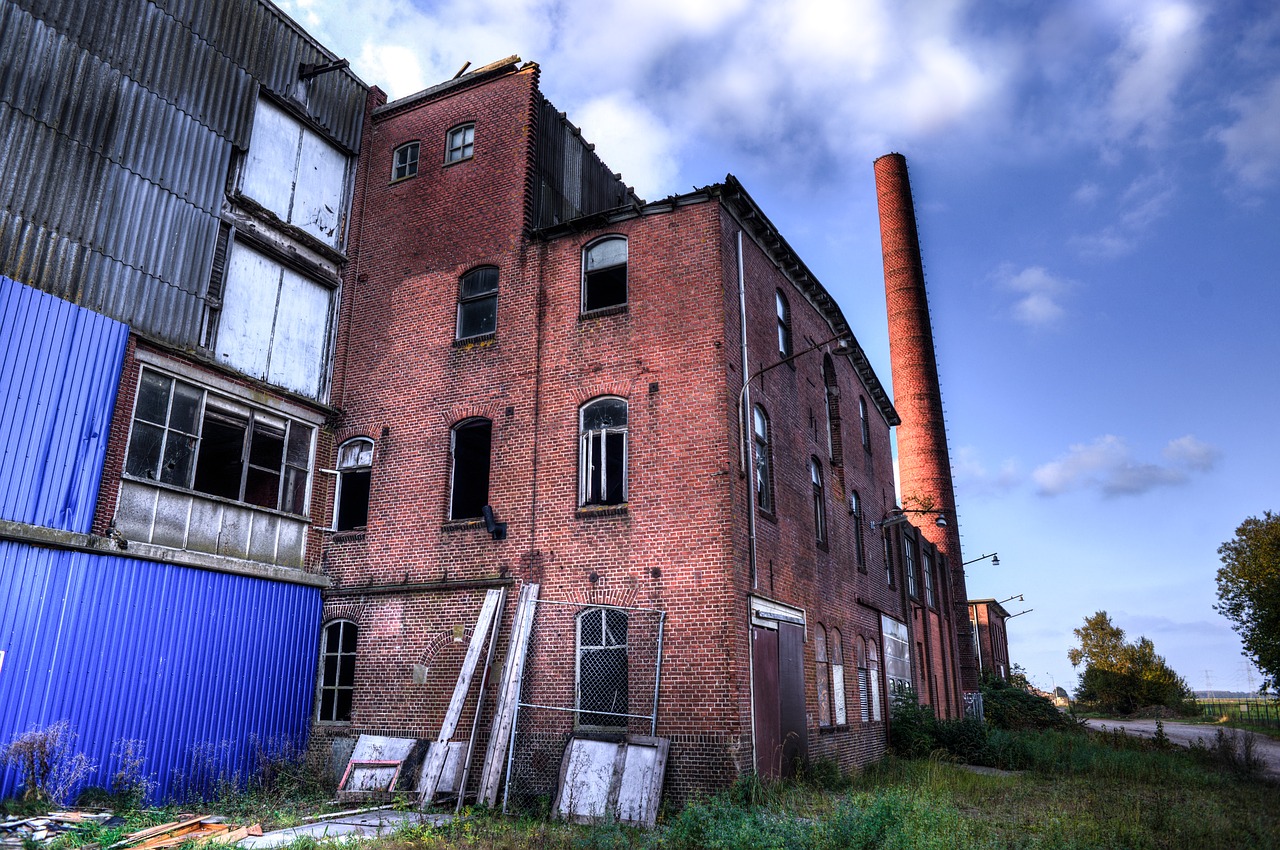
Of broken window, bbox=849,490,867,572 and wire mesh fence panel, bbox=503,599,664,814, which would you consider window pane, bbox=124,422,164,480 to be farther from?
broken window, bbox=849,490,867,572

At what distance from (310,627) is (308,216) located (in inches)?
305

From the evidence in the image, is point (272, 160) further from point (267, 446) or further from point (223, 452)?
point (223, 452)

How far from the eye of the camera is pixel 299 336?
15.6 meters

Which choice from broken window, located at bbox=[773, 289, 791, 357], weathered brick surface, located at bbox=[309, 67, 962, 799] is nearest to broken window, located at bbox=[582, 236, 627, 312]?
weathered brick surface, located at bbox=[309, 67, 962, 799]

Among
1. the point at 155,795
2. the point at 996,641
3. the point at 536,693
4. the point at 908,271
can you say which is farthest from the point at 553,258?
the point at 996,641

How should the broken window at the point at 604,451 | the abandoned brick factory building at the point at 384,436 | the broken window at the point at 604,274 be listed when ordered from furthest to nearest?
the broken window at the point at 604,274
the broken window at the point at 604,451
the abandoned brick factory building at the point at 384,436

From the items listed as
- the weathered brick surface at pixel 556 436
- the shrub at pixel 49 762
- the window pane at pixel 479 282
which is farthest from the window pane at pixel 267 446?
the shrub at pixel 49 762

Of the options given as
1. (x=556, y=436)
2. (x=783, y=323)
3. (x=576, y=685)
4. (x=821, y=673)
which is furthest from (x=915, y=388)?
(x=576, y=685)

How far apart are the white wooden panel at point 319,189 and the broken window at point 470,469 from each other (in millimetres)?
5248

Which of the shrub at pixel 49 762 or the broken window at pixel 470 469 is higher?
the broken window at pixel 470 469

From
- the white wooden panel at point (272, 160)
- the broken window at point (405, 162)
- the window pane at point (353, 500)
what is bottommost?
the window pane at point (353, 500)

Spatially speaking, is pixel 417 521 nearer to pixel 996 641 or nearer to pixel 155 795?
pixel 155 795

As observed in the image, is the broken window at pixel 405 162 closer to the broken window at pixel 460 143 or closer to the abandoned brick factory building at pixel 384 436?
the abandoned brick factory building at pixel 384 436

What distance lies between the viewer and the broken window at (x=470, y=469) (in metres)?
14.2
